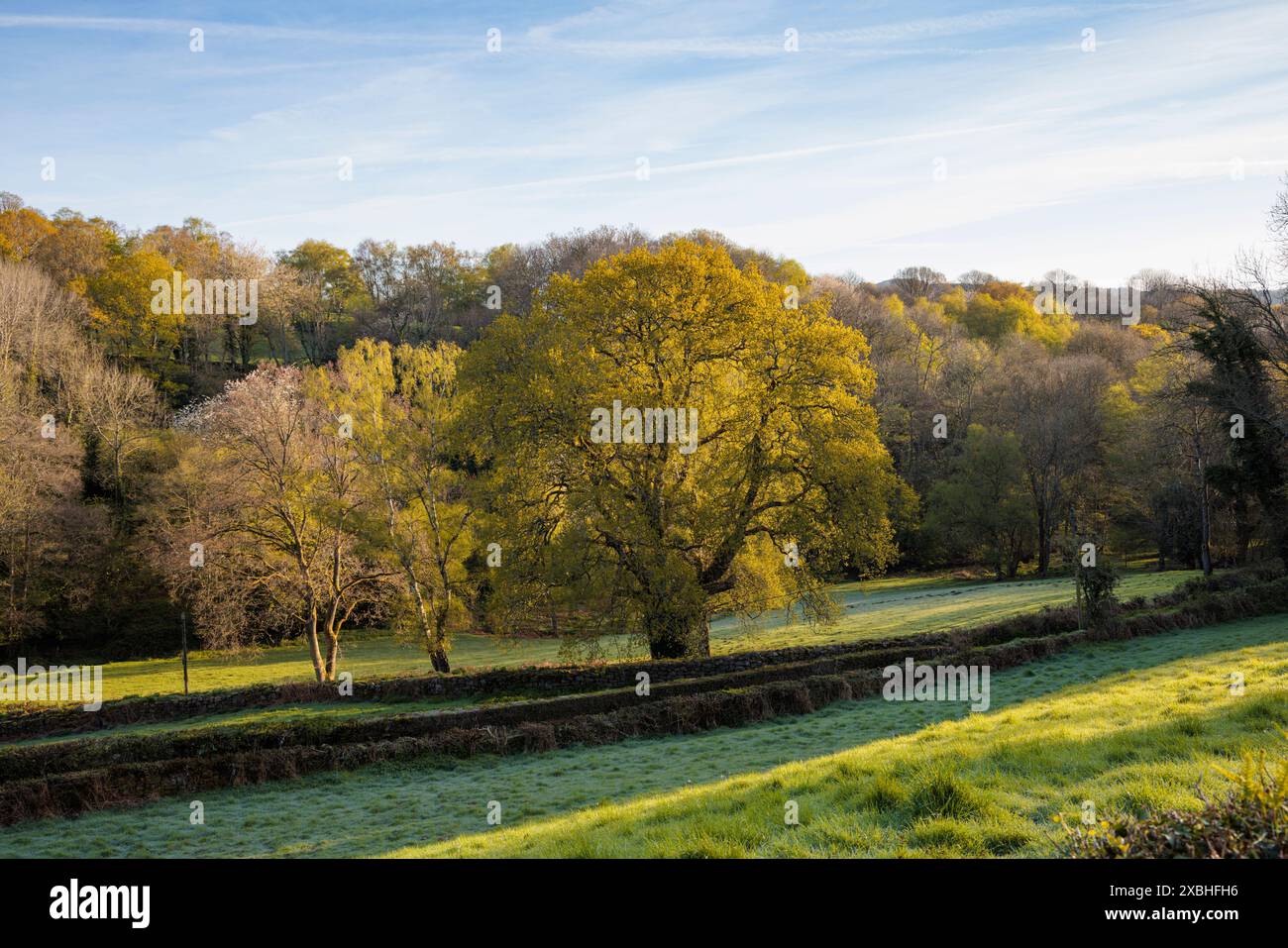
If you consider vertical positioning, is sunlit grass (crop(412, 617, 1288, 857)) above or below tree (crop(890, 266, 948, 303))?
below

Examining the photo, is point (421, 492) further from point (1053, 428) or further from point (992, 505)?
point (1053, 428)

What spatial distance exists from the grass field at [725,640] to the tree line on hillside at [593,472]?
8.18 feet

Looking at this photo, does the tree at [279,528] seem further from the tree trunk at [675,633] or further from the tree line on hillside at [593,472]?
the tree trunk at [675,633]

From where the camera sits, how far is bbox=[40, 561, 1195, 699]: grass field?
31969mm

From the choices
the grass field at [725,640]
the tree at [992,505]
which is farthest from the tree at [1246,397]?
the tree at [992,505]

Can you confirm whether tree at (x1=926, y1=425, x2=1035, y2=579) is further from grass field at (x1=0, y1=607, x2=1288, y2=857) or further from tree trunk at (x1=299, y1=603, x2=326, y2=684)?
tree trunk at (x1=299, y1=603, x2=326, y2=684)

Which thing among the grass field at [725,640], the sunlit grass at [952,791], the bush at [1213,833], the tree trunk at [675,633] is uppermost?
the bush at [1213,833]

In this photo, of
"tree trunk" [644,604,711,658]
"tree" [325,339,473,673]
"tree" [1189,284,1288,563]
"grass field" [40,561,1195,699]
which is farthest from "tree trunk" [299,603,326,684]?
"tree" [1189,284,1288,563]

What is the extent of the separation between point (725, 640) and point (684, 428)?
13.3 meters

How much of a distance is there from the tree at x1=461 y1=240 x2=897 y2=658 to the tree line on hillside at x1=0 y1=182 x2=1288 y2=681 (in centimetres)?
10

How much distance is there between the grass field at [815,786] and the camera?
730cm
